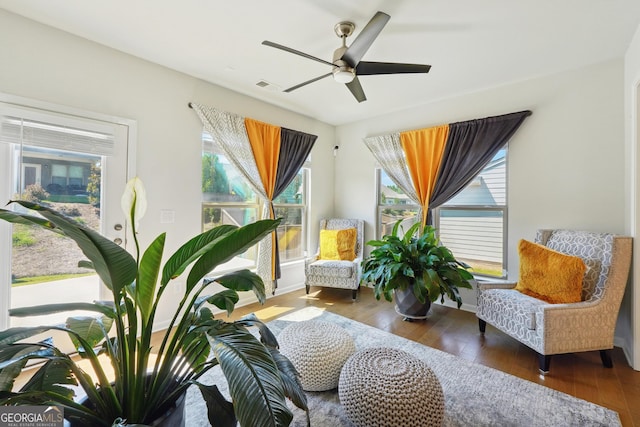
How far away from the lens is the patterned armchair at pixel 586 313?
6.72ft

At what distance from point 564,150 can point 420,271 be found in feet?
6.37

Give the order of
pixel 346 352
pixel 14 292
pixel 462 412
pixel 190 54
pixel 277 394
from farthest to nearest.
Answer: pixel 190 54 < pixel 14 292 < pixel 346 352 < pixel 462 412 < pixel 277 394

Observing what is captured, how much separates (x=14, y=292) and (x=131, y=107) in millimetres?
1783

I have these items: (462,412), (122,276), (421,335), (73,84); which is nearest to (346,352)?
(462,412)

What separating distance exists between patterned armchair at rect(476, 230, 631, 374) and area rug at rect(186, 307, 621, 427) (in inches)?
14.0

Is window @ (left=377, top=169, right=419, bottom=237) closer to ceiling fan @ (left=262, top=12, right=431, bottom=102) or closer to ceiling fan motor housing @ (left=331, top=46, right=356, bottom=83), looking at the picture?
ceiling fan @ (left=262, top=12, right=431, bottom=102)

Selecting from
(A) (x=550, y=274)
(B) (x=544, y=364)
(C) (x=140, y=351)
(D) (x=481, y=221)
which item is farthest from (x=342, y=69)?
(B) (x=544, y=364)

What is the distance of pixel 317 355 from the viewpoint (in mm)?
1832

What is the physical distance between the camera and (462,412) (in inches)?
66.0

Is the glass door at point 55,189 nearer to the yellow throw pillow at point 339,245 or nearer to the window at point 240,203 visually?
the window at point 240,203

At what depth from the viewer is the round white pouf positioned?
5.95 ft

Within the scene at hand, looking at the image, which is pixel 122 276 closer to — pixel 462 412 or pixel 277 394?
pixel 277 394

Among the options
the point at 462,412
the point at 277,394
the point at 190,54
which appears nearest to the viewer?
the point at 277,394

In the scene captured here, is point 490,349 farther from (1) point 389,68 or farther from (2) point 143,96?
(2) point 143,96
